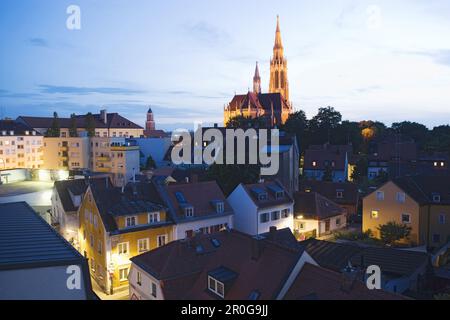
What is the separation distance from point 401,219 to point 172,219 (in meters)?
19.7

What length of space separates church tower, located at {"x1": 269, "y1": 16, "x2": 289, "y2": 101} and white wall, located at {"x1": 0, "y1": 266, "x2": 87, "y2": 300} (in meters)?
127

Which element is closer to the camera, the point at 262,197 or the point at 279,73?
the point at 262,197

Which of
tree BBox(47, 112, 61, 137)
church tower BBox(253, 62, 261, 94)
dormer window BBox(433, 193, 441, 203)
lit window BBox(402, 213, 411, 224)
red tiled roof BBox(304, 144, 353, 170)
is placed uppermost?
church tower BBox(253, 62, 261, 94)

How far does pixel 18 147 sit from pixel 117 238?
5737 centimetres

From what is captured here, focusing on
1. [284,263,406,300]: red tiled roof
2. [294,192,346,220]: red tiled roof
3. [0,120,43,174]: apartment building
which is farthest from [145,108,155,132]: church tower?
[284,263,406,300]: red tiled roof

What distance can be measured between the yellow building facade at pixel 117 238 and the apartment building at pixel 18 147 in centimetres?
5232

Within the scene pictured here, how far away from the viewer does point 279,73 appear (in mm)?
135500

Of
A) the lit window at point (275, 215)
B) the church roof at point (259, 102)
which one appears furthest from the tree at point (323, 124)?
the lit window at point (275, 215)

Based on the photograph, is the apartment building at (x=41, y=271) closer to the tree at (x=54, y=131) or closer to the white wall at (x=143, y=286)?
the white wall at (x=143, y=286)

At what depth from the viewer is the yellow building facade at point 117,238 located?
26.5m

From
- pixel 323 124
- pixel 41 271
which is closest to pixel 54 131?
pixel 323 124

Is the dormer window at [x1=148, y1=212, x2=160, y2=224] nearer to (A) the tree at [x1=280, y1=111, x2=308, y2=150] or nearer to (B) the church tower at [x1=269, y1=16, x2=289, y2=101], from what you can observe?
(A) the tree at [x1=280, y1=111, x2=308, y2=150]

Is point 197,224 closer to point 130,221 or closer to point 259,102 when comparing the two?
point 130,221

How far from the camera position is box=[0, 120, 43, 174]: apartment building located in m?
73.5
